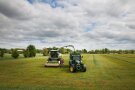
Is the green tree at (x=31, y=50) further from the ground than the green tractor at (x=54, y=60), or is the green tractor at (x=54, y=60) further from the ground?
the green tree at (x=31, y=50)

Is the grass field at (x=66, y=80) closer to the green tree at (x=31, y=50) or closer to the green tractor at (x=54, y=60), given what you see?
the green tractor at (x=54, y=60)

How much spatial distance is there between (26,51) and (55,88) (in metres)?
68.3

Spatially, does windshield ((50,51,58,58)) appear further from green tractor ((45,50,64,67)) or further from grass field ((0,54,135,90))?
grass field ((0,54,135,90))

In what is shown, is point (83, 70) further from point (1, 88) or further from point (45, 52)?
point (45, 52)

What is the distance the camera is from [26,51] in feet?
260

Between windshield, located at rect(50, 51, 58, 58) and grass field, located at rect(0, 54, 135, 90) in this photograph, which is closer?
grass field, located at rect(0, 54, 135, 90)

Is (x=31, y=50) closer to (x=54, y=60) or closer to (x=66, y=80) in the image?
(x=54, y=60)

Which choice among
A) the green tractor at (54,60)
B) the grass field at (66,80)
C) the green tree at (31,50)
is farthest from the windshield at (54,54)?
the green tree at (31,50)

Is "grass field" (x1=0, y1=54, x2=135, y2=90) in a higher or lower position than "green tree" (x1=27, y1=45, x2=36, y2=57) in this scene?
lower

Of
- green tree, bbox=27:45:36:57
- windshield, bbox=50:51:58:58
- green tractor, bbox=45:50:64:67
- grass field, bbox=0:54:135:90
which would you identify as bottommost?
grass field, bbox=0:54:135:90

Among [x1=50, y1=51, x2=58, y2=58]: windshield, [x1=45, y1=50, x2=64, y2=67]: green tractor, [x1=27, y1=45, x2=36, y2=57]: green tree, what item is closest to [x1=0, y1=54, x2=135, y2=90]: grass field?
[x1=45, y1=50, x2=64, y2=67]: green tractor

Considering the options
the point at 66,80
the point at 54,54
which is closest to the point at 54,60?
the point at 54,54

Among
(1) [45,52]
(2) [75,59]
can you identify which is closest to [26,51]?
(1) [45,52]

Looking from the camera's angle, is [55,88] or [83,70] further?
[83,70]
